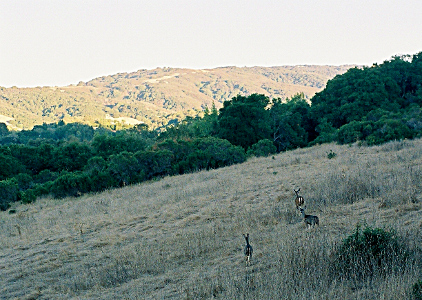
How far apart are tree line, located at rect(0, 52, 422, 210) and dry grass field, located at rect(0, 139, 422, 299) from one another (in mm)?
9345

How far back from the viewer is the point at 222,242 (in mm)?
9078

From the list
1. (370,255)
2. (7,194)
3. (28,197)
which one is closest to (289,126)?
(28,197)

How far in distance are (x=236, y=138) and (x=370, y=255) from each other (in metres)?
33.7

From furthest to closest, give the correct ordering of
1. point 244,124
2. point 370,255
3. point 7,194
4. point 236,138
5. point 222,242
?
point 244,124 < point 236,138 < point 7,194 < point 222,242 < point 370,255

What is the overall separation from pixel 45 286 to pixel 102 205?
10.3 metres

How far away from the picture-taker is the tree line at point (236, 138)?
26734mm

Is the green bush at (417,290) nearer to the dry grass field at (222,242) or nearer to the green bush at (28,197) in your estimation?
the dry grass field at (222,242)

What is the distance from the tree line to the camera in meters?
26.7

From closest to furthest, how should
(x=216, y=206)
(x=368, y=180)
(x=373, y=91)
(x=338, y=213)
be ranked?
(x=338, y=213) → (x=368, y=180) → (x=216, y=206) → (x=373, y=91)

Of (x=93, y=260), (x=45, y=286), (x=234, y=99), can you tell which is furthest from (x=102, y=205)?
(x=234, y=99)

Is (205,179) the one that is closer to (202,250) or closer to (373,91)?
(202,250)

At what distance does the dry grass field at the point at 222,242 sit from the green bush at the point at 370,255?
0.52 feet

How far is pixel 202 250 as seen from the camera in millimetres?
8719

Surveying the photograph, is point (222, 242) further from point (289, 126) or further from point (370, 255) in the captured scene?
point (289, 126)
